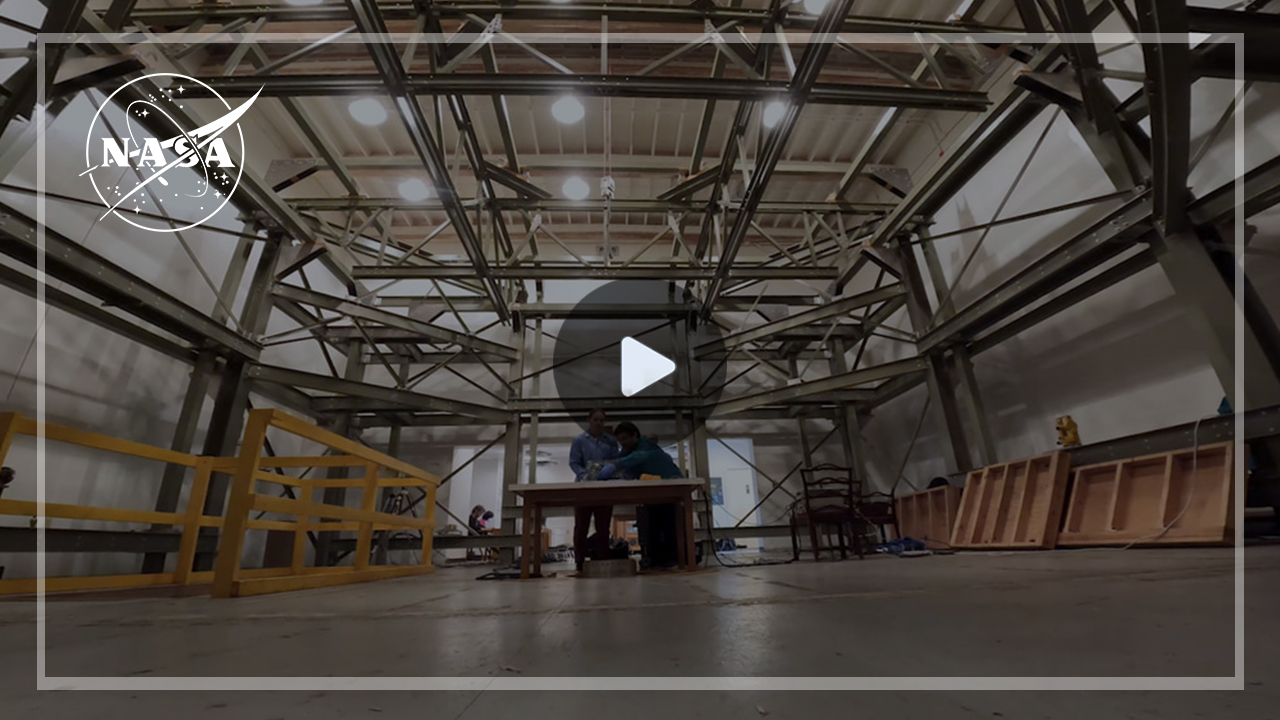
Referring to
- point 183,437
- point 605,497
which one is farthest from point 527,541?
point 183,437

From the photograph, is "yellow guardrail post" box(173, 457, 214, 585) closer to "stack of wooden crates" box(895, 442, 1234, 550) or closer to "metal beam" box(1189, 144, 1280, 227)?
"stack of wooden crates" box(895, 442, 1234, 550)

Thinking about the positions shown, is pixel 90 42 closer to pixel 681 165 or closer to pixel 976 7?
pixel 681 165

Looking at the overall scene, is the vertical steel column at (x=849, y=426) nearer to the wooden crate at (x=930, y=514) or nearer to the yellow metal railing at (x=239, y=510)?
the wooden crate at (x=930, y=514)

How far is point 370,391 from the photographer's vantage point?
8.51m

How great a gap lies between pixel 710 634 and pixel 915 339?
26.2 feet

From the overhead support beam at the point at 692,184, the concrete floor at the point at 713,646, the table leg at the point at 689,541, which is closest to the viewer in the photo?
the concrete floor at the point at 713,646

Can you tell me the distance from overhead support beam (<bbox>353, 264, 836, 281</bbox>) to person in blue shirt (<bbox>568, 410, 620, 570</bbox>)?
3.03 meters

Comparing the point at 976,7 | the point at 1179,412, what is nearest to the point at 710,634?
the point at 1179,412

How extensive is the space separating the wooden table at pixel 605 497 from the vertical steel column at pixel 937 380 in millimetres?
4874

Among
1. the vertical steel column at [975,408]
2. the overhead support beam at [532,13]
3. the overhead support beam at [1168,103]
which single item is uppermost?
the overhead support beam at [532,13]

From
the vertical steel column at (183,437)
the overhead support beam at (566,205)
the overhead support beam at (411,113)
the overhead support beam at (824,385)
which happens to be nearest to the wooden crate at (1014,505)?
the overhead support beam at (824,385)

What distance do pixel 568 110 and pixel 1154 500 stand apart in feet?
31.7

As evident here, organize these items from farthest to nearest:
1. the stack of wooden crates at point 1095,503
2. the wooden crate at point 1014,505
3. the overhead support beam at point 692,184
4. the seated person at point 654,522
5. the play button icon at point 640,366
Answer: the play button icon at point 640,366 → the overhead support beam at point 692,184 → the seated person at point 654,522 → the wooden crate at point 1014,505 → the stack of wooden crates at point 1095,503
